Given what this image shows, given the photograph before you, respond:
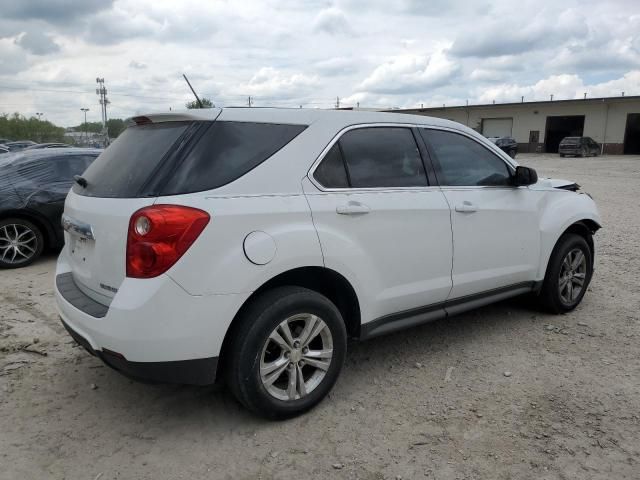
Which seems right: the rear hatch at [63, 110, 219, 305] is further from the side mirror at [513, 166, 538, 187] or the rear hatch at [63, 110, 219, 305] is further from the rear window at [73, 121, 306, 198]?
the side mirror at [513, 166, 538, 187]

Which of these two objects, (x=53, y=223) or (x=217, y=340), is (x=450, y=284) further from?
(x=53, y=223)

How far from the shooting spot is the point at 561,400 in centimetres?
332

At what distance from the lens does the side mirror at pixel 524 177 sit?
4.20 metres

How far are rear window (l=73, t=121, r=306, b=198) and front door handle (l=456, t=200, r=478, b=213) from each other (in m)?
1.32

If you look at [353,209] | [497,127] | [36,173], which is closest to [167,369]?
[353,209]

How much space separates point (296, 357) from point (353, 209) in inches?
36.3

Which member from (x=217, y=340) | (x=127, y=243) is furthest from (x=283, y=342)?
(x=127, y=243)

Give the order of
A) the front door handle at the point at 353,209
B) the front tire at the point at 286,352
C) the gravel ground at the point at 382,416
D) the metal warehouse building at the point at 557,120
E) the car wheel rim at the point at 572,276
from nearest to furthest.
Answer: the gravel ground at the point at 382,416
the front tire at the point at 286,352
the front door handle at the point at 353,209
the car wheel rim at the point at 572,276
the metal warehouse building at the point at 557,120

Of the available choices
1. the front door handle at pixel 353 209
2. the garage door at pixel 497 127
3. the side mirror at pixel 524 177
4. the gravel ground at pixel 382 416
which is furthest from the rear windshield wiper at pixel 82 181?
the garage door at pixel 497 127

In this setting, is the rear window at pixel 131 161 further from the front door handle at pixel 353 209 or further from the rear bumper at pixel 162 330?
the front door handle at pixel 353 209

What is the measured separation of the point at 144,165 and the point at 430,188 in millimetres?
1876

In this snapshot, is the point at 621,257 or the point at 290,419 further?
the point at 621,257

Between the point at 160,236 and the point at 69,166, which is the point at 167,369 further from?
the point at 69,166

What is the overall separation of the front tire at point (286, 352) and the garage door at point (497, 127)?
48013 mm
